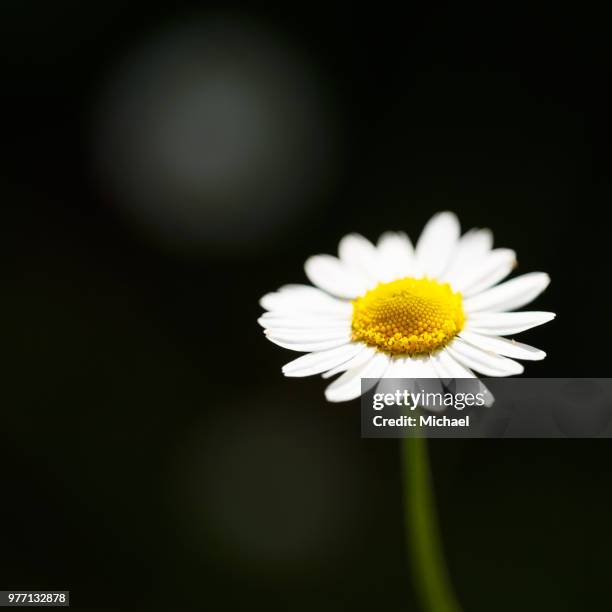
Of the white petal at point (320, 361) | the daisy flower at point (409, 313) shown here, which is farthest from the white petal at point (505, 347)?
the white petal at point (320, 361)

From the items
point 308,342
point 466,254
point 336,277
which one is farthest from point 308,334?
point 466,254

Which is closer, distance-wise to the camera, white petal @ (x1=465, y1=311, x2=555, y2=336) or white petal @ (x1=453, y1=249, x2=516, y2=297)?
white petal @ (x1=465, y1=311, x2=555, y2=336)

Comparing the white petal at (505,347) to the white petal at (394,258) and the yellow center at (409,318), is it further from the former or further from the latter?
the white petal at (394,258)

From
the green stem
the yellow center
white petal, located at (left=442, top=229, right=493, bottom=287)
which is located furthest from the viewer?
white petal, located at (left=442, top=229, right=493, bottom=287)

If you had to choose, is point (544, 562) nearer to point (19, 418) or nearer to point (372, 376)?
point (372, 376)

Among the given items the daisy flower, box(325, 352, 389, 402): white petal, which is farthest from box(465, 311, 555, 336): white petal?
box(325, 352, 389, 402): white petal

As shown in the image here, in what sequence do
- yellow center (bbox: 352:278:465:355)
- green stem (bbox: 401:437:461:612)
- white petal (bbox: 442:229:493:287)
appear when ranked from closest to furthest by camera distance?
green stem (bbox: 401:437:461:612) → yellow center (bbox: 352:278:465:355) → white petal (bbox: 442:229:493:287)

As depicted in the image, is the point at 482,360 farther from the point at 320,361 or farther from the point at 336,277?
the point at 336,277

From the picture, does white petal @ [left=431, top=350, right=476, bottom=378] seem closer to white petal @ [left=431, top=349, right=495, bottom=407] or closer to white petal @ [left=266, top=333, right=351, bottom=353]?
white petal @ [left=431, top=349, right=495, bottom=407]
